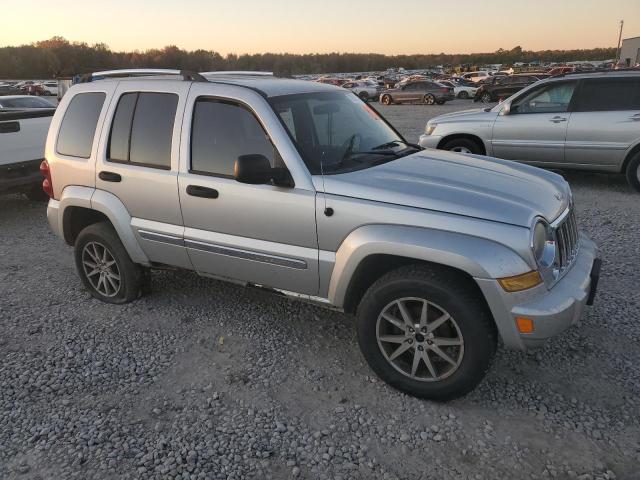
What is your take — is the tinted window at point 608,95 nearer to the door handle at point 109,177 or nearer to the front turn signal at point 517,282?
the front turn signal at point 517,282

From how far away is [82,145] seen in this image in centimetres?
445

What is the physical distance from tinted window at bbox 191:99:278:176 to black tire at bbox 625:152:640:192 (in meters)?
6.67

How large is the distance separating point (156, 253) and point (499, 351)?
2.73 metres

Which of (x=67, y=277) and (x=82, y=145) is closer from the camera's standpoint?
(x=82, y=145)

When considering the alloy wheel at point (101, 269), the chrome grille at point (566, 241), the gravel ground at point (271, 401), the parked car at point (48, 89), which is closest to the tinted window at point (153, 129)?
the alloy wheel at point (101, 269)

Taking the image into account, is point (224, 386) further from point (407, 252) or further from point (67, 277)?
point (67, 277)

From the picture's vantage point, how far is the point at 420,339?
315 cm

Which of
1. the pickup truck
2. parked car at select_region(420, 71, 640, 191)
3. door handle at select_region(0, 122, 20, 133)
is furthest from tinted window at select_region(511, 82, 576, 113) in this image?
door handle at select_region(0, 122, 20, 133)

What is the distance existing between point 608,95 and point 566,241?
5901mm

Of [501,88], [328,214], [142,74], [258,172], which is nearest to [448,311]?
[328,214]

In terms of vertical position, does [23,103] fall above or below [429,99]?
above

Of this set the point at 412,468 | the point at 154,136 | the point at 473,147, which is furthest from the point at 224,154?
the point at 473,147

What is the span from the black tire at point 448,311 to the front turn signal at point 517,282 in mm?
210

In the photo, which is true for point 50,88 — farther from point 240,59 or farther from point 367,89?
point 240,59
